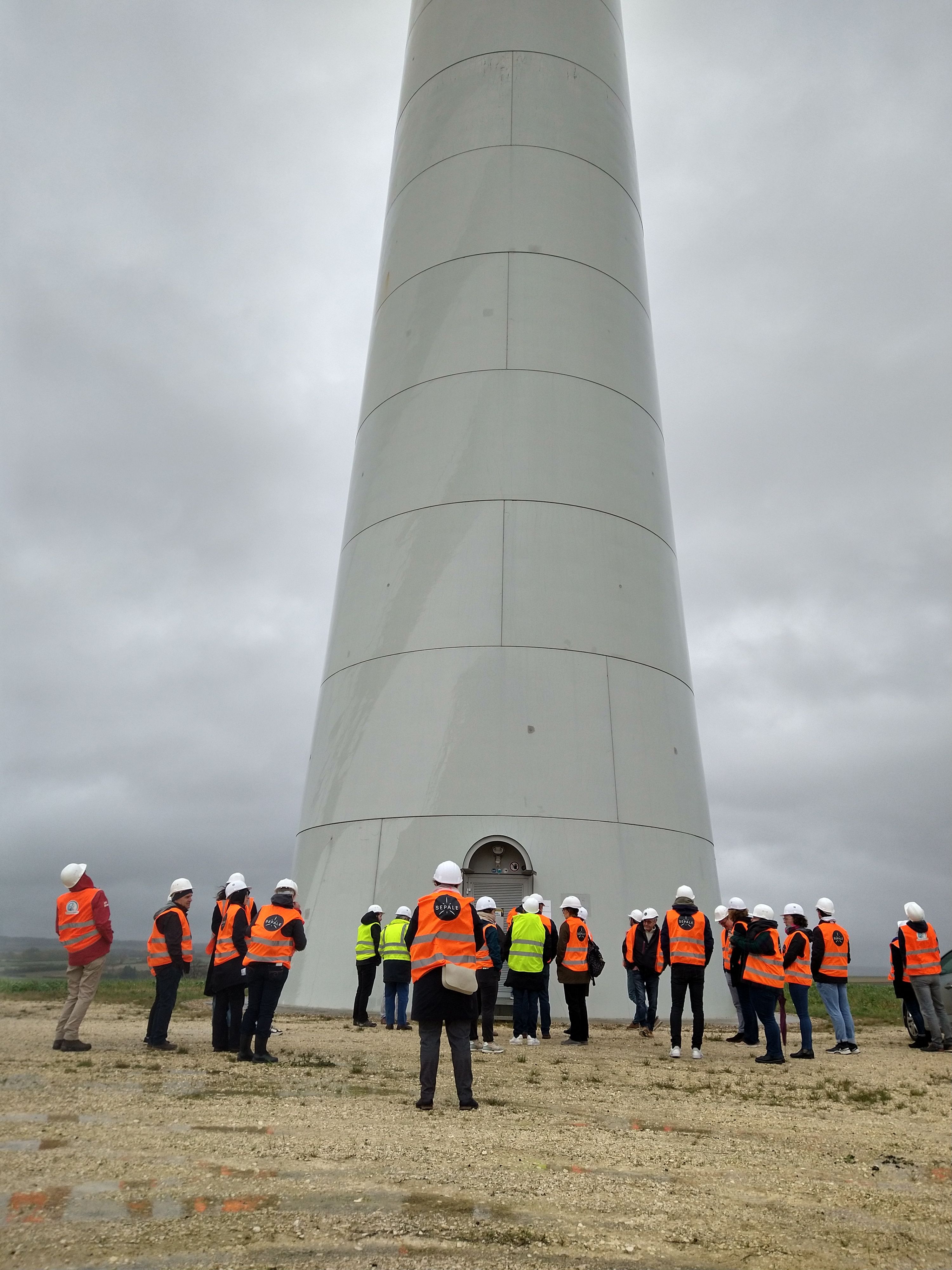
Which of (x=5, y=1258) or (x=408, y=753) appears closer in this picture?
(x=5, y=1258)

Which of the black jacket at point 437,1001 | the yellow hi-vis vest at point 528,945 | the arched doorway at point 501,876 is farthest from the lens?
the arched doorway at point 501,876

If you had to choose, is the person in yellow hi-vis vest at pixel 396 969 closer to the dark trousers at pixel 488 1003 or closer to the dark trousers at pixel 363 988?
the dark trousers at pixel 363 988

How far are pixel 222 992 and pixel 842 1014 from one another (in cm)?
703

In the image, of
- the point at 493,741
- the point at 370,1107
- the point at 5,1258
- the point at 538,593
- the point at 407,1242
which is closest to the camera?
the point at 5,1258

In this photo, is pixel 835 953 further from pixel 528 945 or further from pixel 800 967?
pixel 528 945

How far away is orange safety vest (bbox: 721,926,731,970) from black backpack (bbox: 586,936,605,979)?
1548mm

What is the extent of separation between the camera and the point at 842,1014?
11.4 m

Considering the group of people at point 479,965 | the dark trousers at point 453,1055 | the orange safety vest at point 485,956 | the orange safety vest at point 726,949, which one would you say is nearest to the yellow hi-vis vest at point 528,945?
the group of people at point 479,965

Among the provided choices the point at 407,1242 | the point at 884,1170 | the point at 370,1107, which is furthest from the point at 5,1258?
the point at 884,1170

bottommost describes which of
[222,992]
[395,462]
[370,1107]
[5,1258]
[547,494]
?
[5,1258]

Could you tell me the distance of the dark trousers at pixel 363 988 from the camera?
12484 millimetres

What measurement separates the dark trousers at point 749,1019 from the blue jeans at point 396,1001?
13.6 feet

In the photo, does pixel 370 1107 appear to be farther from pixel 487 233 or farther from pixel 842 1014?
pixel 487 233

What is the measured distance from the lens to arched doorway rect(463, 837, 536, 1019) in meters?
13.2
